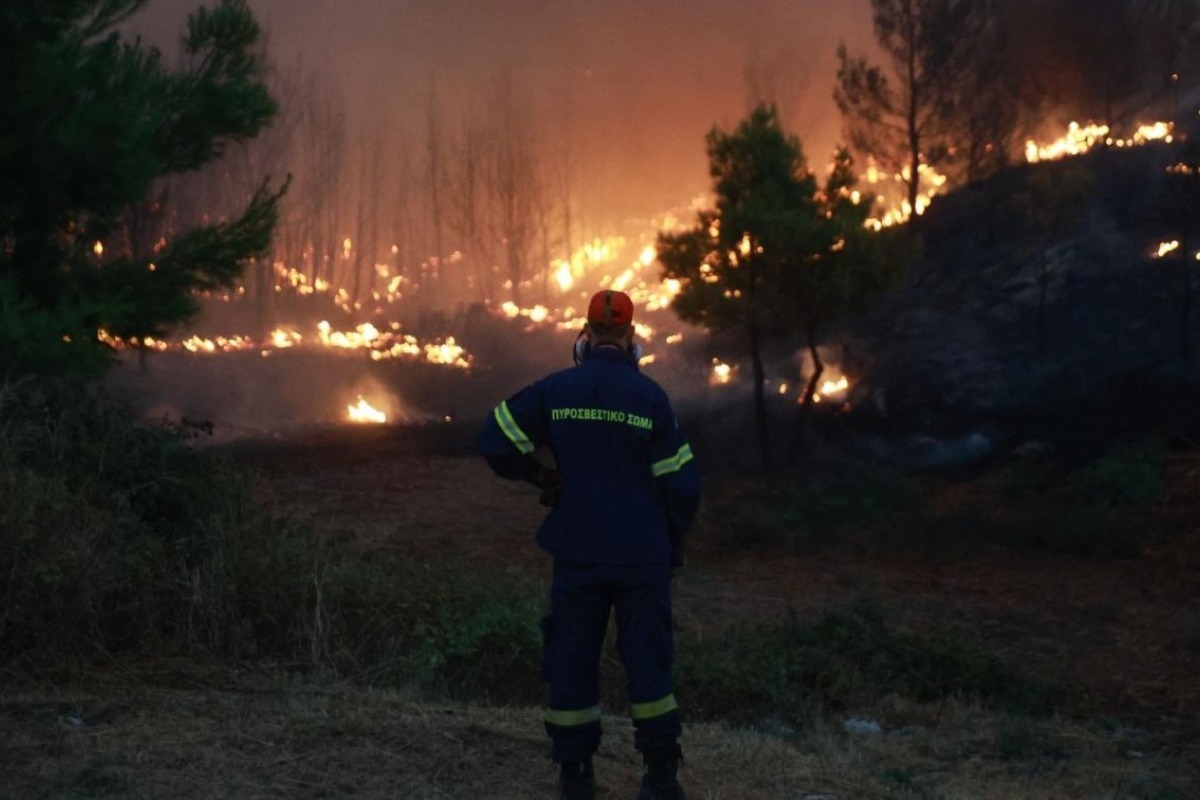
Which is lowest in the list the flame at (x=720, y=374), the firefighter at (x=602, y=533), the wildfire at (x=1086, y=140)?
the firefighter at (x=602, y=533)

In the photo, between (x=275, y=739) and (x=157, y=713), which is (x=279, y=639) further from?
(x=275, y=739)

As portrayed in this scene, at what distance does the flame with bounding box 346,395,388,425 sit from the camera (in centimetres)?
3061

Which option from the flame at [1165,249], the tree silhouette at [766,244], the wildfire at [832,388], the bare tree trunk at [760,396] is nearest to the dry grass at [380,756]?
the tree silhouette at [766,244]

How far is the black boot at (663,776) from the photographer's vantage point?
4859 millimetres

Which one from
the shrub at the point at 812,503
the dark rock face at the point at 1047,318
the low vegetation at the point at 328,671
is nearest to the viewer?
the low vegetation at the point at 328,671

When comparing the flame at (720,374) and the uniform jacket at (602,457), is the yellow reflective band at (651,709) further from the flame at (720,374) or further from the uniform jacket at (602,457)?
the flame at (720,374)

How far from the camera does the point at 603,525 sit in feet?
15.8

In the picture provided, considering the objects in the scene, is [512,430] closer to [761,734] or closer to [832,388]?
[761,734]

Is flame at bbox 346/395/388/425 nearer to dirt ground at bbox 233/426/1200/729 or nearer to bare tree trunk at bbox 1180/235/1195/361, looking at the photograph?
dirt ground at bbox 233/426/1200/729

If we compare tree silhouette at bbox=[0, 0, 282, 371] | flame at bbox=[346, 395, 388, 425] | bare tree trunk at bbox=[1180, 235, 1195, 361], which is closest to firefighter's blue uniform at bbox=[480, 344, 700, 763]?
tree silhouette at bbox=[0, 0, 282, 371]

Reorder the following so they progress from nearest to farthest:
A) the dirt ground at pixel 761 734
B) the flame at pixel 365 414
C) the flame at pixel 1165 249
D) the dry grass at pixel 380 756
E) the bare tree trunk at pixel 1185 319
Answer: the dry grass at pixel 380 756, the dirt ground at pixel 761 734, the bare tree trunk at pixel 1185 319, the flame at pixel 1165 249, the flame at pixel 365 414

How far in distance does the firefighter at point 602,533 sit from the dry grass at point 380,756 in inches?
15.5

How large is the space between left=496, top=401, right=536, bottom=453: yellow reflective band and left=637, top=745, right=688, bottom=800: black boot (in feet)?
3.88

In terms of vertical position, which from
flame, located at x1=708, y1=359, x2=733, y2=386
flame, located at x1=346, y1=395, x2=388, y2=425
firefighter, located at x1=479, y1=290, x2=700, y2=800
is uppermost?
flame, located at x1=708, y1=359, x2=733, y2=386
